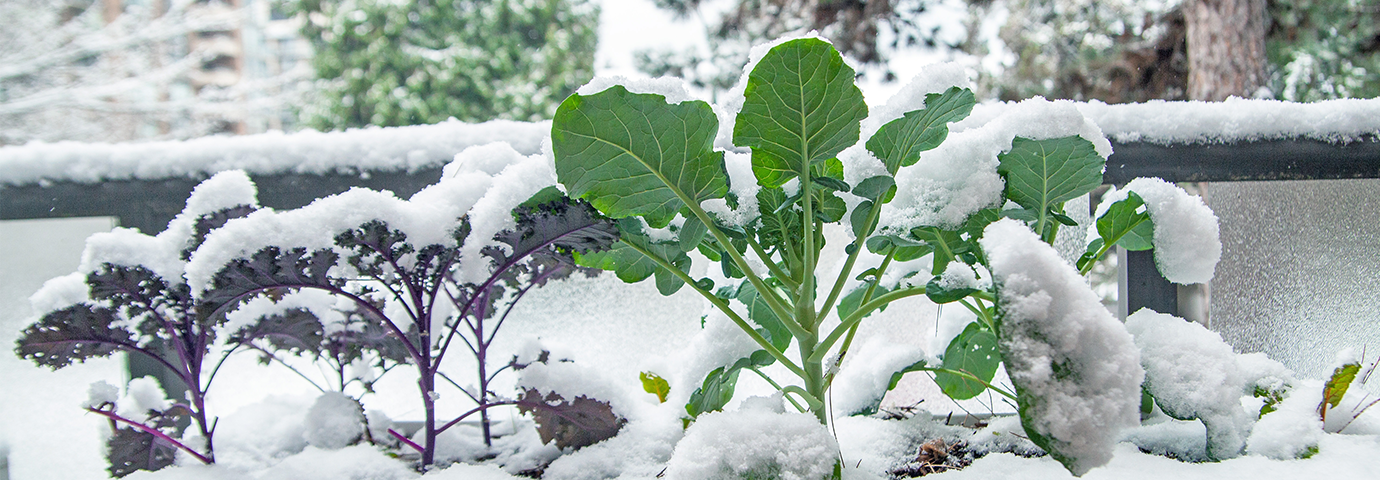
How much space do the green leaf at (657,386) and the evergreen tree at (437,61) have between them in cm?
525

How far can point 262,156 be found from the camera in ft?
2.46

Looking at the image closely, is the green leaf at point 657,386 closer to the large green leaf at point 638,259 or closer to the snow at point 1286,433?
the large green leaf at point 638,259

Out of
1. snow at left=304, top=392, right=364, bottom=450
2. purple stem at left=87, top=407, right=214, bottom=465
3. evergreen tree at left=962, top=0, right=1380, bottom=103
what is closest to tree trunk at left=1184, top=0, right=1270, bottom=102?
evergreen tree at left=962, top=0, right=1380, bottom=103

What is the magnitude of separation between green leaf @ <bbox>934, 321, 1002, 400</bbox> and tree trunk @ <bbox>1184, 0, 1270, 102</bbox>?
1.95 meters

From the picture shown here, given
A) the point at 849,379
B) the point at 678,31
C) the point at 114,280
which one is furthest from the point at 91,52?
the point at 849,379

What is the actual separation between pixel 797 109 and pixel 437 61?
633 centimetres

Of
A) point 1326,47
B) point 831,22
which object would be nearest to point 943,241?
point 1326,47

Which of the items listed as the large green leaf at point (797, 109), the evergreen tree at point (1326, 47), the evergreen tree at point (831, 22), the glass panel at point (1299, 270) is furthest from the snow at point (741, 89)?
the evergreen tree at point (1326, 47)

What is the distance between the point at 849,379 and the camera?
66 cm

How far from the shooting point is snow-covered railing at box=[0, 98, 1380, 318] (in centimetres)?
71

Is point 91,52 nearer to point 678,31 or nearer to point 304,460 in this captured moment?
point 678,31

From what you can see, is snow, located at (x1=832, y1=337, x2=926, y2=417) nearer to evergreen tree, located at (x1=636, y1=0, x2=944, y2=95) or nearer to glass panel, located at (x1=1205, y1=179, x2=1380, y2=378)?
glass panel, located at (x1=1205, y1=179, x2=1380, y2=378)

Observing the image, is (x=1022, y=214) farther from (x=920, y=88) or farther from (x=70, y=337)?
(x=70, y=337)

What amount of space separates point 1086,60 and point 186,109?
657 centimetres
